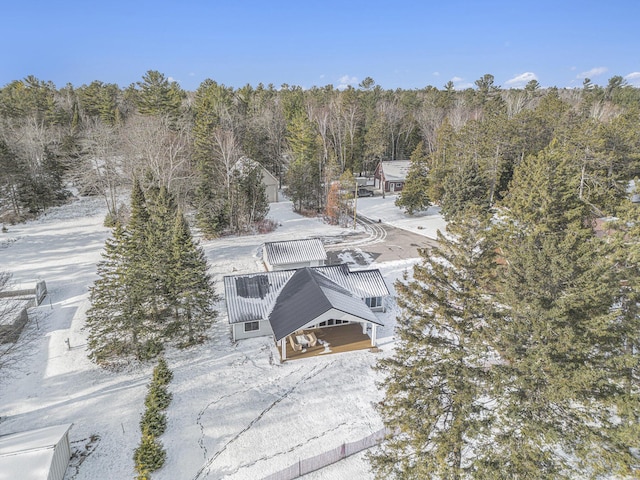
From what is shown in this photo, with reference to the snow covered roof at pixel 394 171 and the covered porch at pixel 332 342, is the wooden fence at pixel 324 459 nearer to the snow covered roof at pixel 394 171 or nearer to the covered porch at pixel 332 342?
the covered porch at pixel 332 342

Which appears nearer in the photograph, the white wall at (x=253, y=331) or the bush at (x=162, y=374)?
the bush at (x=162, y=374)

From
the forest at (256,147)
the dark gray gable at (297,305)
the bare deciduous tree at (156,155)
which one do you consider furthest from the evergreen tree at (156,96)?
the dark gray gable at (297,305)

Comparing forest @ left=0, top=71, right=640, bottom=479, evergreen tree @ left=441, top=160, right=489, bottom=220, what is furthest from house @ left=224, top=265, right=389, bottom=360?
evergreen tree @ left=441, top=160, right=489, bottom=220

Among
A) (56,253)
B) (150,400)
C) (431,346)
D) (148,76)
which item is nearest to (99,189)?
(56,253)

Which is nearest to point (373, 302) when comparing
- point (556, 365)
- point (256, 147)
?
point (556, 365)

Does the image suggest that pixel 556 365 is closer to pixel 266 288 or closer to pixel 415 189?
pixel 266 288

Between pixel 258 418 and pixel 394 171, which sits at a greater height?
pixel 394 171
